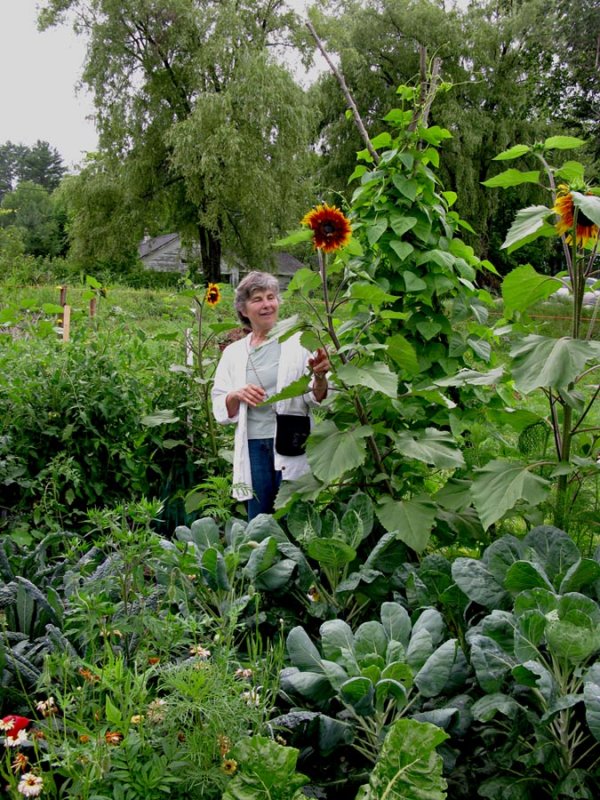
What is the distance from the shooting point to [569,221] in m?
1.95

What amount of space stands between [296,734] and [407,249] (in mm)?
1575

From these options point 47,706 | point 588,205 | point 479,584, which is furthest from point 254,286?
point 47,706

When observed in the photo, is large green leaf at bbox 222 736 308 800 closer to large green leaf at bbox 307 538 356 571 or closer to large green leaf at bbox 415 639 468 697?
large green leaf at bbox 415 639 468 697

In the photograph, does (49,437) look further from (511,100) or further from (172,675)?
(511,100)

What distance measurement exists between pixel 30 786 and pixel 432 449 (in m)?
1.38

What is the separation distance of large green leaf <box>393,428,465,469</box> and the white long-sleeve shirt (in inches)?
25.6

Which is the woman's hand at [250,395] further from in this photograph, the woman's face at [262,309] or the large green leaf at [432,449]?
the large green leaf at [432,449]

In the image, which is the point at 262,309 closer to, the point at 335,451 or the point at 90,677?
the point at 335,451

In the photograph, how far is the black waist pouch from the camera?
9.89 feet

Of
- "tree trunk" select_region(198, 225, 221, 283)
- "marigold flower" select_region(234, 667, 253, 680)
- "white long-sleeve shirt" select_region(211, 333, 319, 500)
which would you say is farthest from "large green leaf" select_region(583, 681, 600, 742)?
"tree trunk" select_region(198, 225, 221, 283)

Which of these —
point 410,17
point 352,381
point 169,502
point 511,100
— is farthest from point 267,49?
point 352,381

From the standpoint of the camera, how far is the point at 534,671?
4.65 ft

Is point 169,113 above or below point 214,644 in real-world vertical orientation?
above

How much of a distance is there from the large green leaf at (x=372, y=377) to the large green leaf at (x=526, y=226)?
18.2 inches
